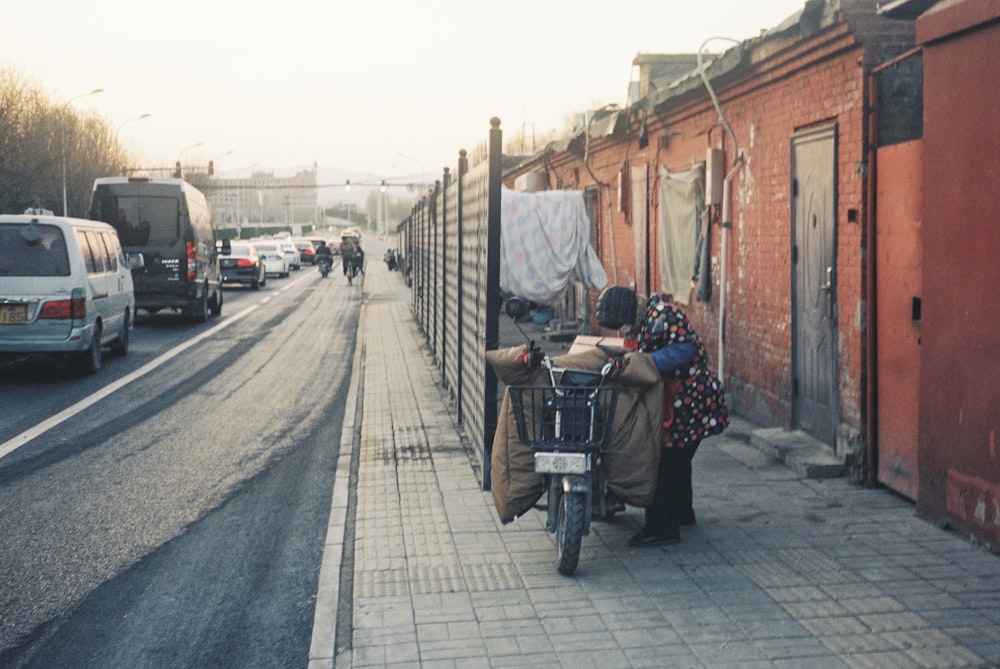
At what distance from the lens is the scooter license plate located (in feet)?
19.6

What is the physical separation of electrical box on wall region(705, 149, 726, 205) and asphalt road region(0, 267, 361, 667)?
14.9 feet

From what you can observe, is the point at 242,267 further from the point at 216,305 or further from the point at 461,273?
the point at 461,273

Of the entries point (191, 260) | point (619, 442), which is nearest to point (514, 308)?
point (619, 442)

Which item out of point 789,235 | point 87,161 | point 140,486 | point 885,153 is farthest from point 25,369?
point 87,161

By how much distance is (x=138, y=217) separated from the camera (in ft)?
75.4

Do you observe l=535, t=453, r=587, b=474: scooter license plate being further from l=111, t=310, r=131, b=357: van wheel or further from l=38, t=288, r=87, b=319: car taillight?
l=111, t=310, r=131, b=357: van wheel

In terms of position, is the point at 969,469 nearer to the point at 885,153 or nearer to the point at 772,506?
the point at 772,506

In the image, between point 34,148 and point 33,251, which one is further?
point 34,148

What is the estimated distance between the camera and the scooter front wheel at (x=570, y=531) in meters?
5.99

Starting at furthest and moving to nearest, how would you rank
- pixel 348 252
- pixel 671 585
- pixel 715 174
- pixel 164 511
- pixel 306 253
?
pixel 306 253 < pixel 348 252 < pixel 715 174 < pixel 164 511 < pixel 671 585

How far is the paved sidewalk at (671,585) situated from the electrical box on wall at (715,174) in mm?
3811

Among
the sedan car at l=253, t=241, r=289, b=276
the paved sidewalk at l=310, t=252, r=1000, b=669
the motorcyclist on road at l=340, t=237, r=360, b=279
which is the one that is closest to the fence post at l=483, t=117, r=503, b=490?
the paved sidewalk at l=310, t=252, r=1000, b=669

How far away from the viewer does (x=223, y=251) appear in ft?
91.8

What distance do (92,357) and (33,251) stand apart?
1.70 m
